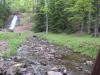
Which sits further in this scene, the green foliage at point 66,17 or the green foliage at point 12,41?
the green foliage at point 66,17

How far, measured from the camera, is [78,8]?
33.9 meters

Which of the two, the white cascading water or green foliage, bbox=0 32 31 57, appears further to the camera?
the white cascading water

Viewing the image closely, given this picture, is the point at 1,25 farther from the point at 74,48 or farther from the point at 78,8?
the point at 74,48

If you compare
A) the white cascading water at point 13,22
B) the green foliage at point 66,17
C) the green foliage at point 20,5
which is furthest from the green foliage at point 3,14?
the green foliage at point 66,17

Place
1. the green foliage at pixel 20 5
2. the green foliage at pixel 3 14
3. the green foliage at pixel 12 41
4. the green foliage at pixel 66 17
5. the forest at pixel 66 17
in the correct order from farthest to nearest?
the green foliage at pixel 20 5 → the green foliage at pixel 3 14 → the green foliage at pixel 66 17 → the forest at pixel 66 17 → the green foliage at pixel 12 41

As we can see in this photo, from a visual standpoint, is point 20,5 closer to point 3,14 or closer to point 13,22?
point 13,22

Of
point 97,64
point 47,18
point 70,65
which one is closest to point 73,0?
point 47,18

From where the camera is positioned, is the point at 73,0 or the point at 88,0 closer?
the point at 88,0

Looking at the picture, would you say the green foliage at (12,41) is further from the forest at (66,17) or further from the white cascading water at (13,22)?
the white cascading water at (13,22)

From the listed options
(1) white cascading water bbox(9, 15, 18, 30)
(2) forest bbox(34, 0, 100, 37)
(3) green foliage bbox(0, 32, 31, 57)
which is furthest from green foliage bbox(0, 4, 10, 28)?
(3) green foliage bbox(0, 32, 31, 57)

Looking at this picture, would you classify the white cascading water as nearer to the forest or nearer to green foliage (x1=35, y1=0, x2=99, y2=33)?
the forest

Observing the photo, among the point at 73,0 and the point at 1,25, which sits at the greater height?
the point at 73,0

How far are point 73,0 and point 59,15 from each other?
3555 millimetres

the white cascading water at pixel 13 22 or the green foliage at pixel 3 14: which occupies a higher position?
the green foliage at pixel 3 14
